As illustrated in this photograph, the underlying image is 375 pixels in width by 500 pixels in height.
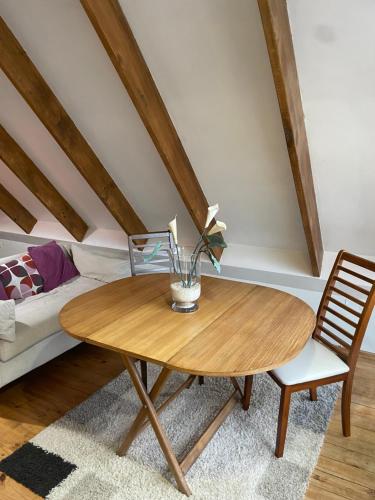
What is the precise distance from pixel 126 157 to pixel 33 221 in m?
2.25

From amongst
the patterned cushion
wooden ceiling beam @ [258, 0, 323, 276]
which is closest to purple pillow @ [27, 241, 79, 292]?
the patterned cushion

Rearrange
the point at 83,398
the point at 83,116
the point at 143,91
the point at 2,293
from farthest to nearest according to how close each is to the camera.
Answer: the point at 83,116 < the point at 2,293 < the point at 83,398 < the point at 143,91

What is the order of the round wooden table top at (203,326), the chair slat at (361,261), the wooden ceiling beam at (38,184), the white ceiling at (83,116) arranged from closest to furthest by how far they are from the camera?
the round wooden table top at (203,326) < the chair slat at (361,261) < the white ceiling at (83,116) < the wooden ceiling beam at (38,184)

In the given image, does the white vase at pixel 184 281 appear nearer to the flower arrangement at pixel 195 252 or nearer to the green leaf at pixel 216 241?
the flower arrangement at pixel 195 252

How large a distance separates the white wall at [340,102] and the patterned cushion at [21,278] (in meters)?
2.26

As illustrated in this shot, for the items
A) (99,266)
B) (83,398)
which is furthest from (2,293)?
(83,398)

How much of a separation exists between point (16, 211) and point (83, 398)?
116 inches

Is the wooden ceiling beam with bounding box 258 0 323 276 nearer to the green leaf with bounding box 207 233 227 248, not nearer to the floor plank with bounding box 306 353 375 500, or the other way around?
the green leaf with bounding box 207 233 227 248

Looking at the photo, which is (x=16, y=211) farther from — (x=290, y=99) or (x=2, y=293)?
(x=290, y=99)

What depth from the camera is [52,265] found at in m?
3.40

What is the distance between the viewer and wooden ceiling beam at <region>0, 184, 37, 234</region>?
468 centimetres

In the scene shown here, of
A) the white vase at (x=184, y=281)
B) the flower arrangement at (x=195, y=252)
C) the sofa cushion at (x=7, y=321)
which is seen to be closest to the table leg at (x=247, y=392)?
the white vase at (x=184, y=281)

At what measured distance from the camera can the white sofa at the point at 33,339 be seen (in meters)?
2.42

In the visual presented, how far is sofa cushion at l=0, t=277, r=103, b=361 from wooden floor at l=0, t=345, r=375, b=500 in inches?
14.7
